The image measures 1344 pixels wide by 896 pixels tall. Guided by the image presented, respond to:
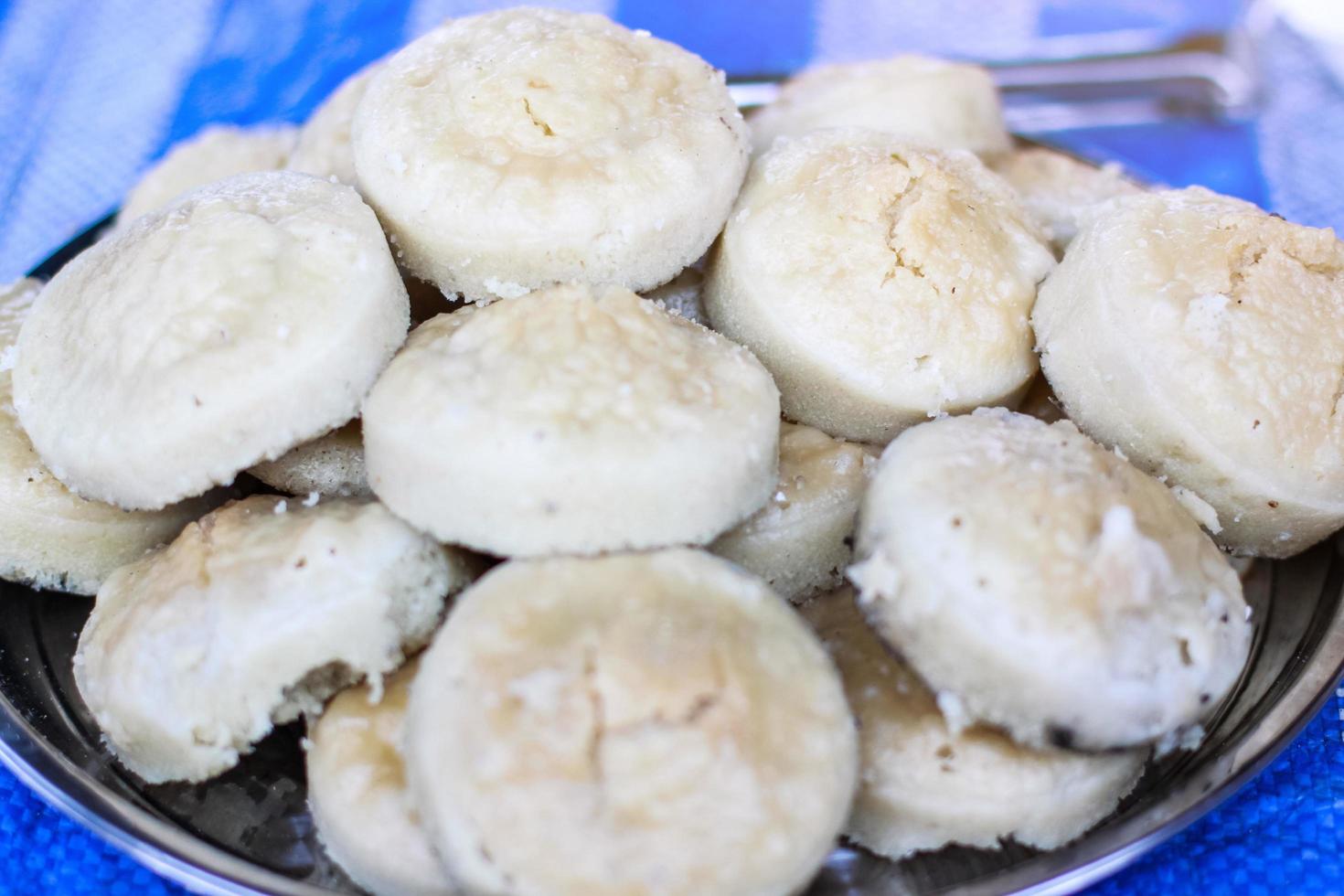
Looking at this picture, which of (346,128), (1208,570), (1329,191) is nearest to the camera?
(1208,570)

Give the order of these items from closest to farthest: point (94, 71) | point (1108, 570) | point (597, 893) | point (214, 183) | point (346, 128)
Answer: point (597, 893), point (1108, 570), point (214, 183), point (346, 128), point (94, 71)

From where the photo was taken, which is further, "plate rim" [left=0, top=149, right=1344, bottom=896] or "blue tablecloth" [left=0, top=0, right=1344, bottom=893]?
"blue tablecloth" [left=0, top=0, right=1344, bottom=893]

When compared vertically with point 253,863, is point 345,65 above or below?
above

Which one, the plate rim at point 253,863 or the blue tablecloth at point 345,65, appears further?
the blue tablecloth at point 345,65

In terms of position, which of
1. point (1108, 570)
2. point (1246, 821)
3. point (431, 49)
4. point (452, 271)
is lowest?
point (1246, 821)

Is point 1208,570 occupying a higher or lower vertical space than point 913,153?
lower

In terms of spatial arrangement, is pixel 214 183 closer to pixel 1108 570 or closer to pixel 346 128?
pixel 346 128

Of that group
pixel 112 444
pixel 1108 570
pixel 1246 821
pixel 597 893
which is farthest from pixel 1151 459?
pixel 112 444

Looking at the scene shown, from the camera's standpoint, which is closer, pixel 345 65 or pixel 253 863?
pixel 253 863
